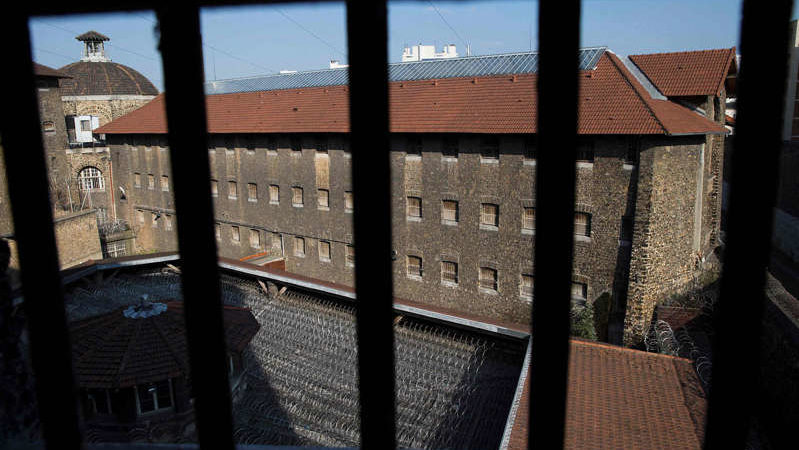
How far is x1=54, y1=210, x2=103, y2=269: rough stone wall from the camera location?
22922mm

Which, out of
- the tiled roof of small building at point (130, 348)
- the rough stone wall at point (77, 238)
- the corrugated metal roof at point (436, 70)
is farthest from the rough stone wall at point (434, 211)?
the tiled roof of small building at point (130, 348)

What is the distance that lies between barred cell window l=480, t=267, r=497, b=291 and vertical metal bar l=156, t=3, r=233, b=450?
18.3m

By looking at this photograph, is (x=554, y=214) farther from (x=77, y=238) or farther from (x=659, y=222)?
(x=77, y=238)

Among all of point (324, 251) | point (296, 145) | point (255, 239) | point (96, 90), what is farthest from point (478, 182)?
point (96, 90)

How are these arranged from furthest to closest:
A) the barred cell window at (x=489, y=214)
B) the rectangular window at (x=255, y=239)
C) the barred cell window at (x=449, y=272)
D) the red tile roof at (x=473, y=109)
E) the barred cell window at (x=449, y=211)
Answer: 1. the rectangular window at (x=255, y=239)
2. the barred cell window at (x=449, y=272)
3. the barred cell window at (x=449, y=211)
4. the barred cell window at (x=489, y=214)
5. the red tile roof at (x=473, y=109)

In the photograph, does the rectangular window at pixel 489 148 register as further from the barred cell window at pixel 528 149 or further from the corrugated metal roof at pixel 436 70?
the corrugated metal roof at pixel 436 70

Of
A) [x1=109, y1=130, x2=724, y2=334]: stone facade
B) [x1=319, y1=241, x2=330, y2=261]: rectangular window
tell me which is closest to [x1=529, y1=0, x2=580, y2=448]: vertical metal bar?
[x1=109, y1=130, x2=724, y2=334]: stone facade

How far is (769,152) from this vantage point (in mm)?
982

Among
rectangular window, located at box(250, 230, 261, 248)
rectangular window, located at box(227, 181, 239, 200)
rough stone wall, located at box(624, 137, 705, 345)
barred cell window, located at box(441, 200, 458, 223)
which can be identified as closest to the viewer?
rough stone wall, located at box(624, 137, 705, 345)

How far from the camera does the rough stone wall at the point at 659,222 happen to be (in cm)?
1588

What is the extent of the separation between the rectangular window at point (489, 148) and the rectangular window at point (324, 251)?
27.5 feet

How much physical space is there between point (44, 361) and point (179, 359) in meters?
8.54

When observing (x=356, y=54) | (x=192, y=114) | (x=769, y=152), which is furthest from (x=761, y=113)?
(x=192, y=114)

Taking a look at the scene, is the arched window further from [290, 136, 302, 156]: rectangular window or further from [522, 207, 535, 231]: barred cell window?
[522, 207, 535, 231]: barred cell window
